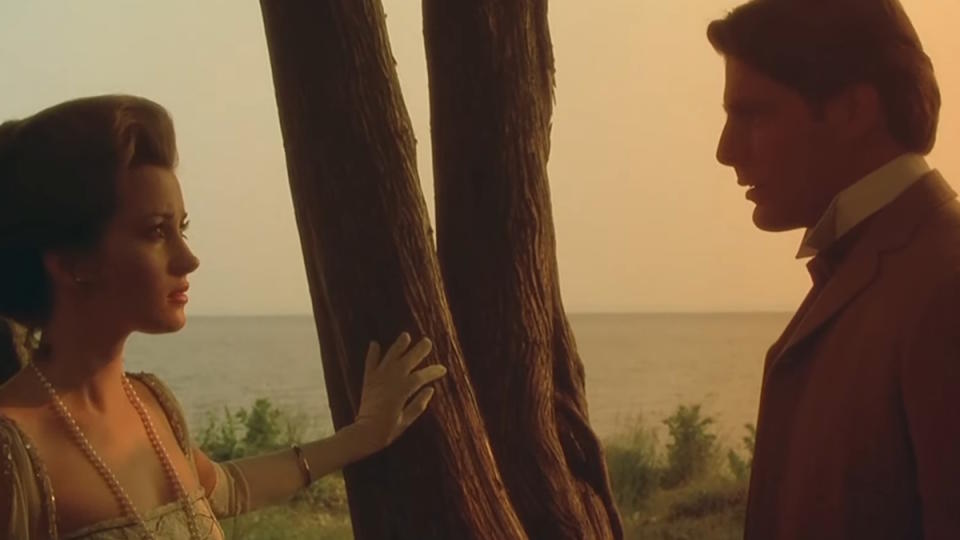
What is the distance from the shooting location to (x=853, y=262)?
1.20 metres

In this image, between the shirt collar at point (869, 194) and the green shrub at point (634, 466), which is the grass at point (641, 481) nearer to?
the green shrub at point (634, 466)

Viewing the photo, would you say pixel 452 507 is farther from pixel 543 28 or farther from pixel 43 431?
pixel 543 28

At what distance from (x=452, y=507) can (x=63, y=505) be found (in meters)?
0.51

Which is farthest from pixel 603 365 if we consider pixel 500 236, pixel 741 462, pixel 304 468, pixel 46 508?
pixel 46 508

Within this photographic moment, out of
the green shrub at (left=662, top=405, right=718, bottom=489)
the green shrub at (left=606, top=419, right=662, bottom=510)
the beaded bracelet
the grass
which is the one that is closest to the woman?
the beaded bracelet

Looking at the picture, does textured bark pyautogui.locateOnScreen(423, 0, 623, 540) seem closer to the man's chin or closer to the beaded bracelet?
the beaded bracelet

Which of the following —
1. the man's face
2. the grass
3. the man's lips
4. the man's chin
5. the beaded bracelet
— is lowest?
the grass

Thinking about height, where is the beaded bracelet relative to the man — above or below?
below

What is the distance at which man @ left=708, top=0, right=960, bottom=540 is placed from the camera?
3.64 feet

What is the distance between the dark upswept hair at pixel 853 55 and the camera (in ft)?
3.81

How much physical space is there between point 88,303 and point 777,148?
0.82 m

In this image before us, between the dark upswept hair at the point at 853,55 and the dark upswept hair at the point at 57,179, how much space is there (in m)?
0.74

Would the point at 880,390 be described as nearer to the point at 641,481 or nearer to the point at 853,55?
the point at 853,55

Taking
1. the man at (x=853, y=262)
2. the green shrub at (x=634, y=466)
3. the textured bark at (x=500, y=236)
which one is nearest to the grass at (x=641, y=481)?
the green shrub at (x=634, y=466)
